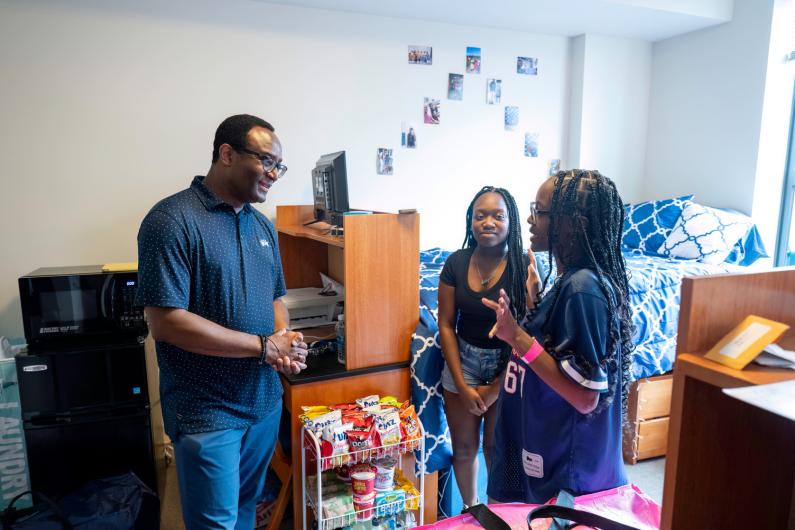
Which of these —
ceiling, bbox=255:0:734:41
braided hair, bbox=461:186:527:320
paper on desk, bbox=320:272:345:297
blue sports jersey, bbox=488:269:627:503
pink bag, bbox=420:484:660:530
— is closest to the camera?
pink bag, bbox=420:484:660:530

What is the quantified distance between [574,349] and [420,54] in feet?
8.66

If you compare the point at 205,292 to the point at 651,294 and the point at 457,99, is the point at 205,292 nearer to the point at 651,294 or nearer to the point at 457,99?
the point at 651,294

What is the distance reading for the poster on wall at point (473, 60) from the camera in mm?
3414

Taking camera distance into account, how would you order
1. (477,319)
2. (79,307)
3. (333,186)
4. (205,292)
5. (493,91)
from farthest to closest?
1. (493,91)
2. (333,186)
3. (79,307)
4. (477,319)
5. (205,292)

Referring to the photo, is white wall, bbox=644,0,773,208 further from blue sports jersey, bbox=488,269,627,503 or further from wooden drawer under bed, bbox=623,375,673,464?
blue sports jersey, bbox=488,269,627,503

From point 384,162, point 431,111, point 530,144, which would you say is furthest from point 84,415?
point 530,144

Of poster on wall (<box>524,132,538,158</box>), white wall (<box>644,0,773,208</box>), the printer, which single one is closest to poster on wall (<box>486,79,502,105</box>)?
poster on wall (<box>524,132,538,158</box>)

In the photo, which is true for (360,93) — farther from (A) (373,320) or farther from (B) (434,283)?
(A) (373,320)

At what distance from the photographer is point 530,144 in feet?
12.1

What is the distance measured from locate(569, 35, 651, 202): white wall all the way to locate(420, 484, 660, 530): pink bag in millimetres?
3154

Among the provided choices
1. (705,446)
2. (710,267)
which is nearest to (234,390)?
(705,446)

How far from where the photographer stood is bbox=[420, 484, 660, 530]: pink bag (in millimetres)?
859

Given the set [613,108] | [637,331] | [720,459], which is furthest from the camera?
[613,108]

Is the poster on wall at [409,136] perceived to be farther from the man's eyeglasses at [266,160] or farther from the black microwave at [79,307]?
the man's eyeglasses at [266,160]
